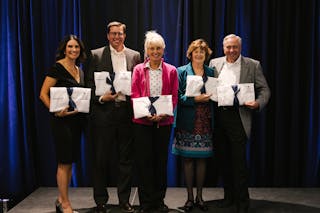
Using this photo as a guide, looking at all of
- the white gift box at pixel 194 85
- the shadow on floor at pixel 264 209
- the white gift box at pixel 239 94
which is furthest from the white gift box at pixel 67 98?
the white gift box at pixel 239 94

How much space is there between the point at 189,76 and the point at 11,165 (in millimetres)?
2281

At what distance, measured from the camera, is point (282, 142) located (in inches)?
183

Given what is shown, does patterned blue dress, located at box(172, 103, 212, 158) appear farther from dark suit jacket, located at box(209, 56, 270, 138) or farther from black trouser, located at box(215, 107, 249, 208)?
dark suit jacket, located at box(209, 56, 270, 138)

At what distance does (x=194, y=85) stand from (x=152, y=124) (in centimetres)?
46

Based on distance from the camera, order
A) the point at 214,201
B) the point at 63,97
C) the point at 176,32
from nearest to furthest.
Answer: the point at 63,97 < the point at 214,201 < the point at 176,32

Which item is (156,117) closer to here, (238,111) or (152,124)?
(152,124)

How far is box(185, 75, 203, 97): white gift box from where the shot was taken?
3502mm

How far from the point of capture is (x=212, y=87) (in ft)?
11.7

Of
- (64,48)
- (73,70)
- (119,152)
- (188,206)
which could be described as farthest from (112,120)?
(188,206)

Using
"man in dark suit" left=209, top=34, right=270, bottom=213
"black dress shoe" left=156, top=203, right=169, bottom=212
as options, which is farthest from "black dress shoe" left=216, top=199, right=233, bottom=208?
"black dress shoe" left=156, top=203, right=169, bottom=212

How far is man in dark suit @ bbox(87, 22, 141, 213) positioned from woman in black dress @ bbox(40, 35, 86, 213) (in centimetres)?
16

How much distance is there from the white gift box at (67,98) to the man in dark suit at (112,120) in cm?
15

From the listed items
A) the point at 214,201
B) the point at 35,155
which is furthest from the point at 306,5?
the point at 35,155

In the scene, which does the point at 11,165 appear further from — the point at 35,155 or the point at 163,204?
the point at 163,204
